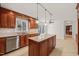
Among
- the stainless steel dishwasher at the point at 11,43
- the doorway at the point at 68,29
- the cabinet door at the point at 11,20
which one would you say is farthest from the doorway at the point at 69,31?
the cabinet door at the point at 11,20

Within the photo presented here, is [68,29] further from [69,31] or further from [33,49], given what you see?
[33,49]

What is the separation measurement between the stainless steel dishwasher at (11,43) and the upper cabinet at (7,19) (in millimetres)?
600

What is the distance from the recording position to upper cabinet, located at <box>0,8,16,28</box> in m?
5.88

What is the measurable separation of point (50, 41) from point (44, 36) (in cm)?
110

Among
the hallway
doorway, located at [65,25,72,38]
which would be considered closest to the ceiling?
doorway, located at [65,25,72,38]

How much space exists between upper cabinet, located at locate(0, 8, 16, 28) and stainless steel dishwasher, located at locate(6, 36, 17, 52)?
0.60 metres

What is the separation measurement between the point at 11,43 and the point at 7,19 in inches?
40.7

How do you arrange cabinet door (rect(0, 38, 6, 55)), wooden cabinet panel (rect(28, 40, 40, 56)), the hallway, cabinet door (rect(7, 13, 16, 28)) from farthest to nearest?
1. cabinet door (rect(7, 13, 16, 28))
2. cabinet door (rect(0, 38, 6, 55))
3. the hallway
4. wooden cabinet panel (rect(28, 40, 40, 56))

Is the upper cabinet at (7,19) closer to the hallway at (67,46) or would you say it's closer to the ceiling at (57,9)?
the ceiling at (57,9)

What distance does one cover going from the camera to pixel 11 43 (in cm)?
609

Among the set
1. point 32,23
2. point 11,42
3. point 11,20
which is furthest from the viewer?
point 11,20

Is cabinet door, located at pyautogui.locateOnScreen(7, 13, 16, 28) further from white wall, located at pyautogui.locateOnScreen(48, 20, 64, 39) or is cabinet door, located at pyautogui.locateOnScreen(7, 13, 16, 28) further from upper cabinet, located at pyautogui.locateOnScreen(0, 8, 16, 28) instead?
white wall, located at pyautogui.locateOnScreen(48, 20, 64, 39)

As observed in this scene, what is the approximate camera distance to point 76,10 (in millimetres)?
4586

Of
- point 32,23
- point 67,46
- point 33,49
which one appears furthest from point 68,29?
point 32,23
